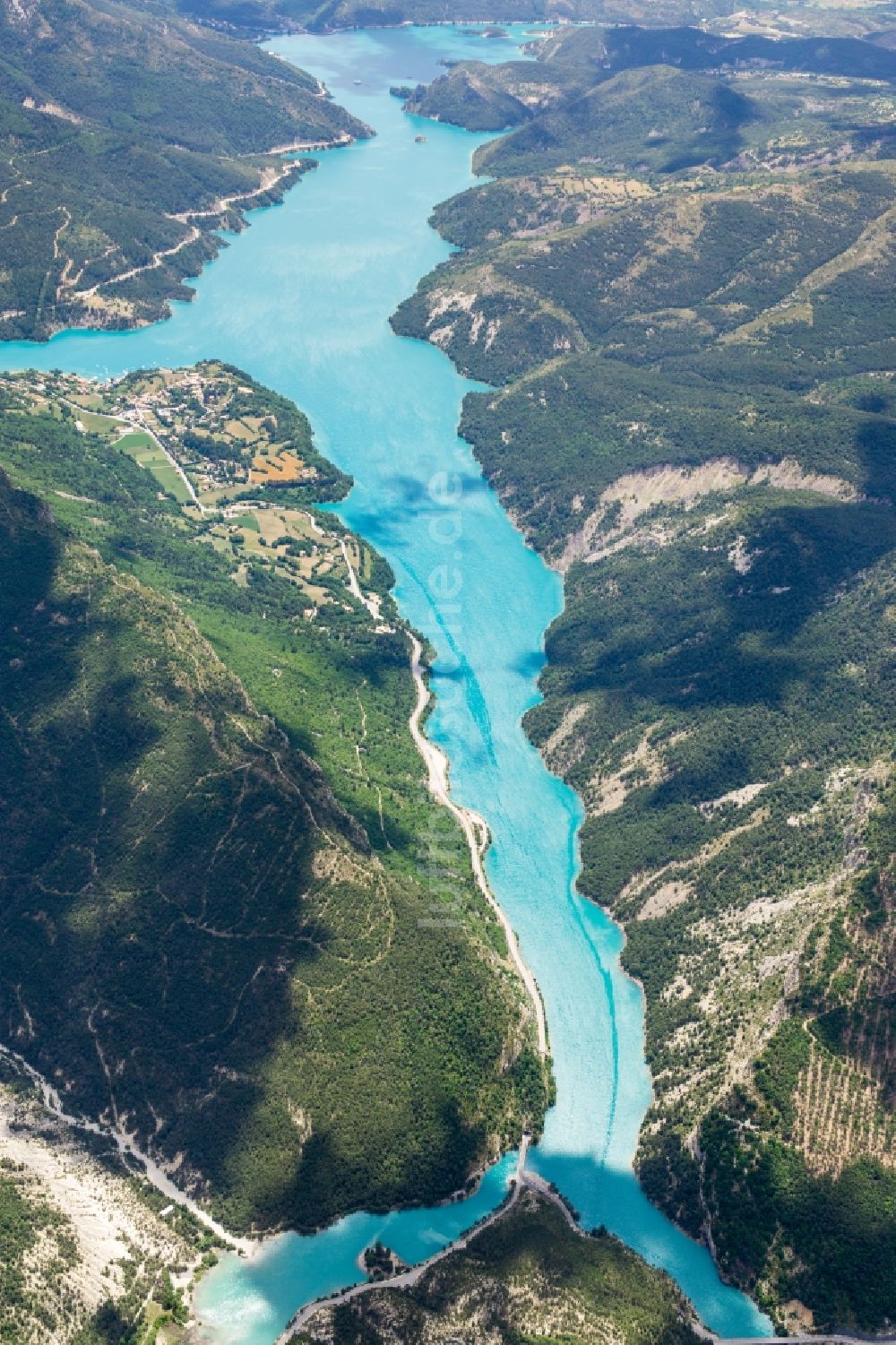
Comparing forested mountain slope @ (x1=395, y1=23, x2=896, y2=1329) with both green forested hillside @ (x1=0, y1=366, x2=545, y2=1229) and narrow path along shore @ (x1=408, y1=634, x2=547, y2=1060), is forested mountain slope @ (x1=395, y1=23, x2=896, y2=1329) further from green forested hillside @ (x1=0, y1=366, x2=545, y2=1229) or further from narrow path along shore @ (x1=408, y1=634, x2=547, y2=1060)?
green forested hillside @ (x1=0, y1=366, x2=545, y2=1229)

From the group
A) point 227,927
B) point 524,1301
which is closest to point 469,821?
point 227,927

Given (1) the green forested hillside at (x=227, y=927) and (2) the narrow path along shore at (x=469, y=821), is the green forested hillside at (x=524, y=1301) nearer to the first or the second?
(1) the green forested hillside at (x=227, y=927)

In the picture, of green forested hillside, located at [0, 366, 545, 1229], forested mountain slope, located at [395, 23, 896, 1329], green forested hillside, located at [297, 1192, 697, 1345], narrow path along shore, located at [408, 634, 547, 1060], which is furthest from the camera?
narrow path along shore, located at [408, 634, 547, 1060]

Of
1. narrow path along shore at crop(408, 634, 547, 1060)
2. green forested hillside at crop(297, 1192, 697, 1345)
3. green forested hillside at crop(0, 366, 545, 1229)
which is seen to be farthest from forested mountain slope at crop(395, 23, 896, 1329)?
green forested hillside at crop(0, 366, 545, 1229)

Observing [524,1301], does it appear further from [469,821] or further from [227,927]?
[469,821]

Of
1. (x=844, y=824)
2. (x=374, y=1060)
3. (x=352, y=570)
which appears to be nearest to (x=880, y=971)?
(x=844, y=824)

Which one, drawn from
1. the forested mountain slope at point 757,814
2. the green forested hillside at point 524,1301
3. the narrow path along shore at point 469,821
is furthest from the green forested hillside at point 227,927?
the forested mountain slope at point 757,814
